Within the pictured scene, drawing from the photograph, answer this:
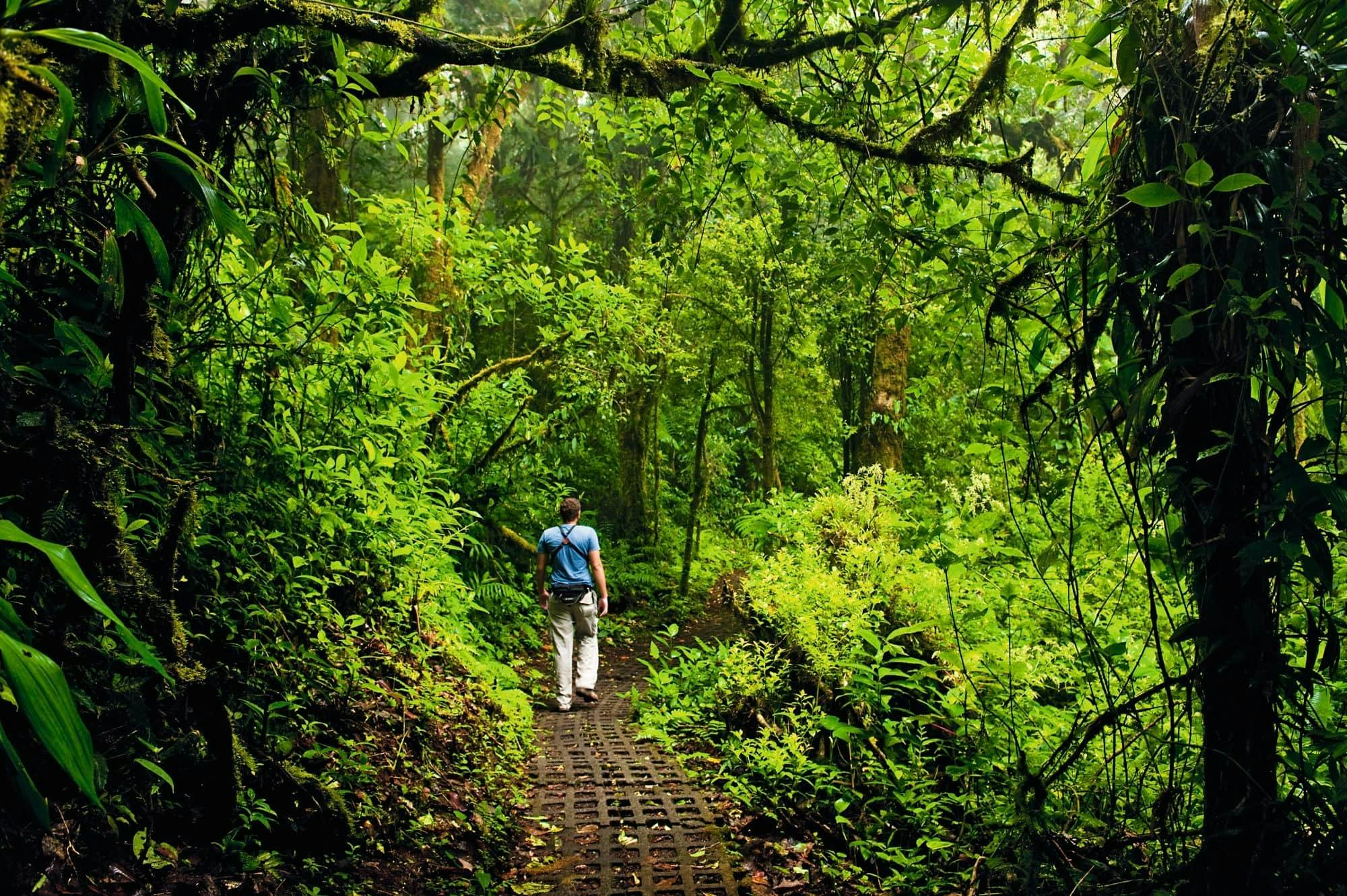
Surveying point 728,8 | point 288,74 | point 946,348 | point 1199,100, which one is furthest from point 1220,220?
point 288,74

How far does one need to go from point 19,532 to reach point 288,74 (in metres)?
2.90

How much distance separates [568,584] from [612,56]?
561 centimetres

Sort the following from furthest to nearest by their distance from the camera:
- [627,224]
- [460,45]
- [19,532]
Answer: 1. [627,224]
2. [460,45]
3. [19,532]

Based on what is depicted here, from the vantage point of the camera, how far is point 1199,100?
2.18 meters

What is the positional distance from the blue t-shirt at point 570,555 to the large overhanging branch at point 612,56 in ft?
17.1

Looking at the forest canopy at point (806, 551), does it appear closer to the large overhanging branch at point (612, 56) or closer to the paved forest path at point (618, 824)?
the large overhanging branch at point (612, 56)

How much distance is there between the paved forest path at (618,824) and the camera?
152 inches

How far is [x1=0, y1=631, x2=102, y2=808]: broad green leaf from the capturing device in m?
0.81

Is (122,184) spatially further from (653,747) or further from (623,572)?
(623,572)

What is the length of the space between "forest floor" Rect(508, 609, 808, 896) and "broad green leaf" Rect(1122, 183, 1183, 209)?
3.41 m

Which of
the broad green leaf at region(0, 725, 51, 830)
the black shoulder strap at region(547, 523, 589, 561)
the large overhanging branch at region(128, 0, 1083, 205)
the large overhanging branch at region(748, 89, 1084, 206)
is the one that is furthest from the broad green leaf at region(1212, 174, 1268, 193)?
the black shoulder strap at region(547, 523, 589, 561)

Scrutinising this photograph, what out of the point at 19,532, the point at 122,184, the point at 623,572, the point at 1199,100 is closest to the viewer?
the point at 19,532

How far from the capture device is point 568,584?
7.98 meters

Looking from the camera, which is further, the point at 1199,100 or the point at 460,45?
the point at 460,45
